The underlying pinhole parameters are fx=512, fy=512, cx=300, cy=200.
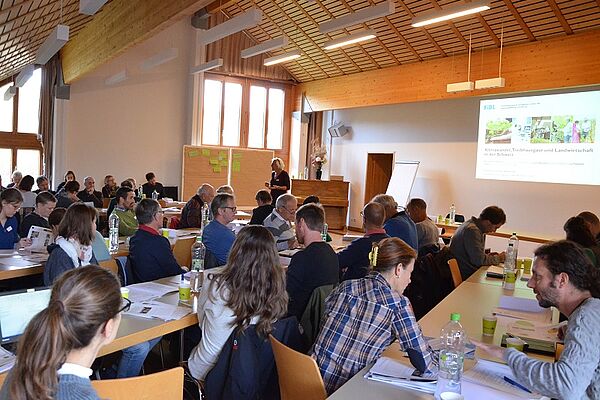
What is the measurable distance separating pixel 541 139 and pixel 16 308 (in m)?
8.81

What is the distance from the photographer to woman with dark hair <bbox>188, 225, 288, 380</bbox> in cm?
254

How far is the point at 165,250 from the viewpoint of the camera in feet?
13.2

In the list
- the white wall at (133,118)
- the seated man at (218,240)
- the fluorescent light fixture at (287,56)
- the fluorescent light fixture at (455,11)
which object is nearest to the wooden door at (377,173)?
the fluorescent light fixture at (287,56)

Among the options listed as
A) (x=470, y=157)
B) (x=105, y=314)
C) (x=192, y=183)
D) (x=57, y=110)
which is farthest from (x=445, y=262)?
(x=57, y=110)

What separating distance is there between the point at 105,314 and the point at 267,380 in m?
1.16

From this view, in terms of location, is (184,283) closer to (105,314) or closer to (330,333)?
(330,333)

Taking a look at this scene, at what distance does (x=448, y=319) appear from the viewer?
10.3ft

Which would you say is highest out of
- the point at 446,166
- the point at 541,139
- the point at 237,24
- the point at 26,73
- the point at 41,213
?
the point at 237,24

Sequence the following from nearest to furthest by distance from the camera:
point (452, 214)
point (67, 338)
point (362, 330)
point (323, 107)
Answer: point (67, 338) → point (362, 330) → point (452, 214) → point (323, 107)

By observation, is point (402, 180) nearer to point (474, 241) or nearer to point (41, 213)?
point (474, 241)

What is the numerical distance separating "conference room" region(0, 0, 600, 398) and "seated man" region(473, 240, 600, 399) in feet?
5.10

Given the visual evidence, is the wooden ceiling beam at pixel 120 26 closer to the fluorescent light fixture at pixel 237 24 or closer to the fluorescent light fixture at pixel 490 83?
the fluorescent light fixture at pixel 237 24

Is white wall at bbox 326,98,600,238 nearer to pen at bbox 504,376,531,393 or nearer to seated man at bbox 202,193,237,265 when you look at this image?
seated man at bbox 202,193,237,265

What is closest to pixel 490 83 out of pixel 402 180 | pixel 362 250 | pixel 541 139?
pixel 541 139
